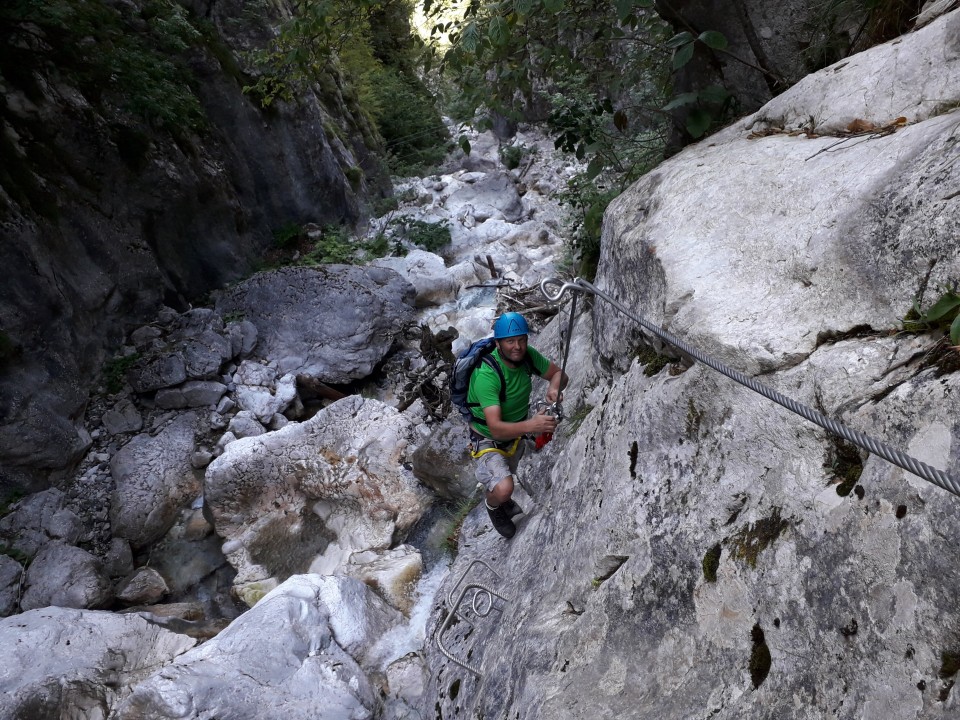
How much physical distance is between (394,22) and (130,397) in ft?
53.6

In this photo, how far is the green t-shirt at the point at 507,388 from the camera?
13.2 feet

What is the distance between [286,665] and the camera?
486 centimetres

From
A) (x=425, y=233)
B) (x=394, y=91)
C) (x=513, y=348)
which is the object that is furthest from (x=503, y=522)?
(x=394, y=91)

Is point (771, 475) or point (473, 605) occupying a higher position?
point (771, 475)

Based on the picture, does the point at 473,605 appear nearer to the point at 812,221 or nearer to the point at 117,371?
the point at 812,221

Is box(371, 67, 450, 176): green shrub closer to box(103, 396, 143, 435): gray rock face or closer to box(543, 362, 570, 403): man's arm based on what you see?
box(103, 396, 143, 435): gray rock face

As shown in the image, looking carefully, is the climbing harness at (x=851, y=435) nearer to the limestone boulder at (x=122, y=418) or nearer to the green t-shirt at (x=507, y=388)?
A: the green t-shirt at (x=507, y=388)

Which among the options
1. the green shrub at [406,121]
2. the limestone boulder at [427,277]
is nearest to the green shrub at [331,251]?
the limestone boulder at [427,277]

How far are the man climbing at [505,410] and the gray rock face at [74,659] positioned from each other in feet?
11.5

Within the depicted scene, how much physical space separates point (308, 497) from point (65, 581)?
2635 mm

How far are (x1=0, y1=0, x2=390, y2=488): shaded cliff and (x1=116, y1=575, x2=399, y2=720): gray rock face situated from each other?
4.72 metres

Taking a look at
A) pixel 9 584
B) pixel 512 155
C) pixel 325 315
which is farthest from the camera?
pixel 325 315

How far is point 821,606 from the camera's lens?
2.02 metres

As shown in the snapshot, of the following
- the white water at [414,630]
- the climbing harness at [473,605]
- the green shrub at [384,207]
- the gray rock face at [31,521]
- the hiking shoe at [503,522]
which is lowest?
the white water at [414,630]
